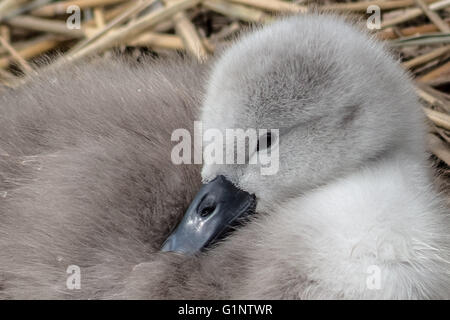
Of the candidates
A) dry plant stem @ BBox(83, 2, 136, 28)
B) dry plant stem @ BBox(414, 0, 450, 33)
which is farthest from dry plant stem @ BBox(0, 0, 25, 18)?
dry plant stem @ BBox(414, 0, 450, 33)

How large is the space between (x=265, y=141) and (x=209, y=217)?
17cm

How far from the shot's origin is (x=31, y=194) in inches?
63.8

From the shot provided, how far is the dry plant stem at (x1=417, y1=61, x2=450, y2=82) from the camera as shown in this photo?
2.19 metres

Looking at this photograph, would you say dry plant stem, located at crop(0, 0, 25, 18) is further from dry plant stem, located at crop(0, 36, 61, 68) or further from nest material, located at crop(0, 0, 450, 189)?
dry plant stem, located at crop(0, 36, 61, 68)

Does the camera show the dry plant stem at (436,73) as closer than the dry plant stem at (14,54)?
Yes

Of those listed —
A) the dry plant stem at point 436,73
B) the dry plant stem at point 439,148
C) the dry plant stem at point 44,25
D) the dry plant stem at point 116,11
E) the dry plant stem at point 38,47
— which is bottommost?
the dry plant stem at point 439,148

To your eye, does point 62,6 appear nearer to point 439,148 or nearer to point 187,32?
point 187,32

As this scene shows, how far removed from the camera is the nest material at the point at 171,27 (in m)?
2.23

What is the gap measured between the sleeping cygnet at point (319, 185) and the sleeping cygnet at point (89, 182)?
0.24 feet

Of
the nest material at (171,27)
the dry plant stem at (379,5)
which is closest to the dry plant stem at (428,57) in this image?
the nest material at (171,27)

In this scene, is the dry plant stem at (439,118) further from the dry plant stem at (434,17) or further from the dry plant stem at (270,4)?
the dry plant stem at (270,4)
